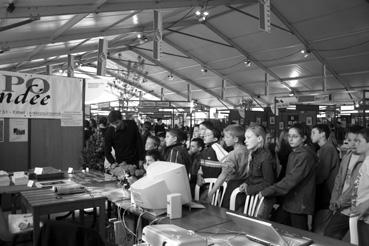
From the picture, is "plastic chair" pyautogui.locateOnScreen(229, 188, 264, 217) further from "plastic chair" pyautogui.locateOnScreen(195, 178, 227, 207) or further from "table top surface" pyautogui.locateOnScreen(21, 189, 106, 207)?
"table top surface" pyautogui.locateOnScreen(21, 189, 106, 207)

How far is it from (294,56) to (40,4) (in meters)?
9.33

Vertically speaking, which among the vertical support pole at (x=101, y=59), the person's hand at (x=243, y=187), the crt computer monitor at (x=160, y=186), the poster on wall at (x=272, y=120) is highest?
the vertical support pole at (x=101, y=59)

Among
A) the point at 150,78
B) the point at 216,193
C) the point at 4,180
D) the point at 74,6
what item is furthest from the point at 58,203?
the point at 150,78

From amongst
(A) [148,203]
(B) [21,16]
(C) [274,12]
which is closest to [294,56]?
(C) [274,12]

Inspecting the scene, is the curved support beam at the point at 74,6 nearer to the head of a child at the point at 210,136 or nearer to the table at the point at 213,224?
the head of a child at the point at 210,136

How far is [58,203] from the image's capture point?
94.8 inches

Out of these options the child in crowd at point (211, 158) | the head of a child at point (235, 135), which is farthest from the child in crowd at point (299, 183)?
the child in crowd at point (211, 158)

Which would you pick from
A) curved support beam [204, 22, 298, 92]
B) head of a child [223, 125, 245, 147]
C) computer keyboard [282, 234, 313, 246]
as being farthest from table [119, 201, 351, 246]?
curved support beam [204, 22, 298, 92]

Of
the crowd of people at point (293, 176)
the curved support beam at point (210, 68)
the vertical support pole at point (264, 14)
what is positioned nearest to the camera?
the crowd of people at point (293, 176)

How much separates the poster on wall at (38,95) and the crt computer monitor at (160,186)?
2.87m

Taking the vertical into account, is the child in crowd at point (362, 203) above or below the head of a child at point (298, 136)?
below

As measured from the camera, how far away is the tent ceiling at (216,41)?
672 centimetres

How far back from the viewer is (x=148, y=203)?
2260 mm

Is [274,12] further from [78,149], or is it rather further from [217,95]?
[217,95]
